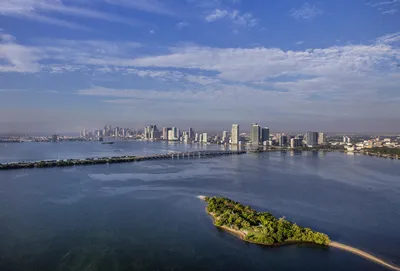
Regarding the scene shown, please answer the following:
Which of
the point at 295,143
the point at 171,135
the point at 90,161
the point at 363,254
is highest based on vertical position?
the point at 171,135

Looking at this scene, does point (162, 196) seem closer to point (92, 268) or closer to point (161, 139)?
point (92, 268)

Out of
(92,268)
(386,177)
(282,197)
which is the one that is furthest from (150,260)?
(386,177)

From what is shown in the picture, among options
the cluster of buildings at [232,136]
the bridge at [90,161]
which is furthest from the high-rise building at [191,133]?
the bridge at [90,161]

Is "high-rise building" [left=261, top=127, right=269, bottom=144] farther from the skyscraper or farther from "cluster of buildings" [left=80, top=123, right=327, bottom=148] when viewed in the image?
the skyscraper

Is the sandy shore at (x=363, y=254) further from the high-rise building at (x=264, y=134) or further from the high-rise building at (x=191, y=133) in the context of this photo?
the high-rise building at (x=191, y=133)

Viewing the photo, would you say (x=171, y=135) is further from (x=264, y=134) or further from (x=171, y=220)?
(x=171, y=220)

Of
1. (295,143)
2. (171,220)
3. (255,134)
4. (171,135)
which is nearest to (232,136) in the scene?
(255,134)
